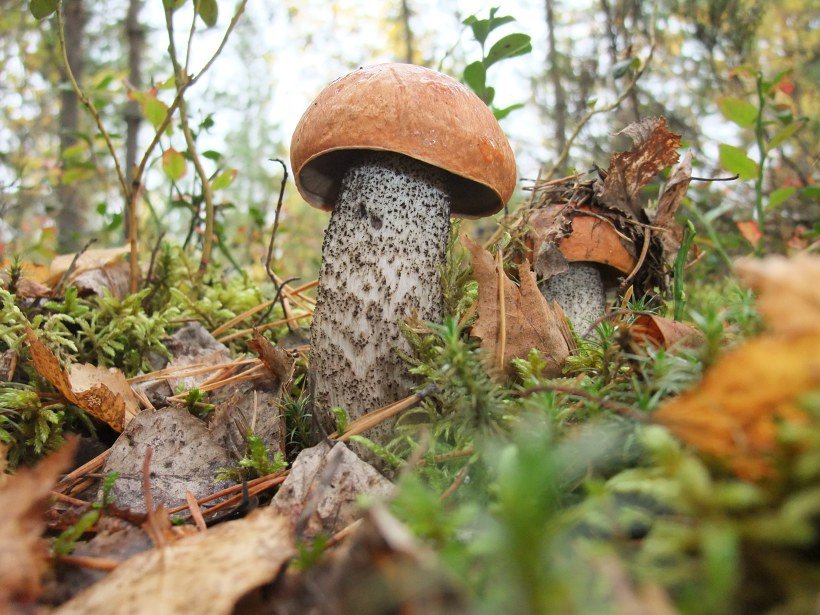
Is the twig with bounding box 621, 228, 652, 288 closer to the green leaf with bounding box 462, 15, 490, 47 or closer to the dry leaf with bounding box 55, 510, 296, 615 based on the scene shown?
the green leaf with bounding box 462, 15, 490, 47

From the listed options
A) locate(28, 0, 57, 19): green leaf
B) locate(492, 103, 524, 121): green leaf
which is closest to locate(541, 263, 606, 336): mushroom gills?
locate(492, 103, 524, 121): green leaf

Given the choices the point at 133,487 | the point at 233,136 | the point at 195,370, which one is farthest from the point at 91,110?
the point at 233,136

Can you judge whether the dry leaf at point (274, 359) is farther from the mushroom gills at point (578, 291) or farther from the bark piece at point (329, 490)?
the mushroom gills at point (578, 291)

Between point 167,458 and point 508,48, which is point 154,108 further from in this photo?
point 167,458

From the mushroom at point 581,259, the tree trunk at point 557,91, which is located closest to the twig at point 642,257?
the mushroom at point 581,259

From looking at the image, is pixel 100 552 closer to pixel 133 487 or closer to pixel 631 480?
pixel 133 487

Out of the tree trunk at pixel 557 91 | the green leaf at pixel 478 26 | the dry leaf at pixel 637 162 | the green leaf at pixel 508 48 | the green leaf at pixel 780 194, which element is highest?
the tree trunk at pixel 557 91

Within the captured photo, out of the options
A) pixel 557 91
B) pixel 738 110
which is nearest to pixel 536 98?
pixel 557 91
